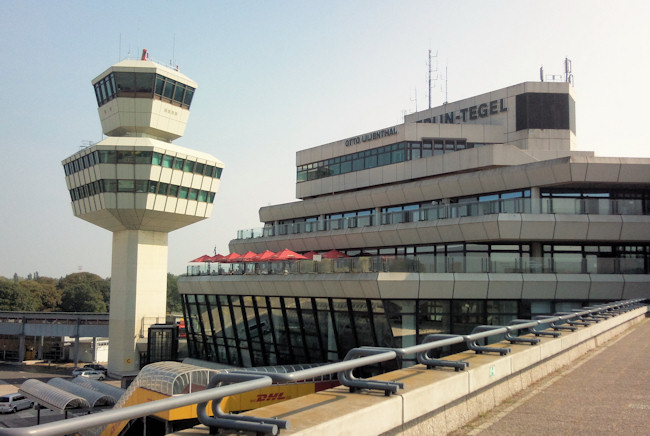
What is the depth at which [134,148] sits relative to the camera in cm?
5653

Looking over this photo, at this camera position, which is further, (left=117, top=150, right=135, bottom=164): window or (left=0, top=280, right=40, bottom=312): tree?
(left=0, top=280, right=40, bottom=312): tree

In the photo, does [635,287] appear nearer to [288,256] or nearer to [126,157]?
[288,256]

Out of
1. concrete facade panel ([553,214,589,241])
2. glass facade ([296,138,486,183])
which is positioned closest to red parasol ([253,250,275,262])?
glass facade ([296,138,486,183])

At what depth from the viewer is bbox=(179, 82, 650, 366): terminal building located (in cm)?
2986

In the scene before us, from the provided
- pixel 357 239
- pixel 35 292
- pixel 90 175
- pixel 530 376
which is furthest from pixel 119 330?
pixel 35 292

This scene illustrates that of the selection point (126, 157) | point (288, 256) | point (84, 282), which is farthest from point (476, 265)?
point (84, 282)

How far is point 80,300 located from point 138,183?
87542mm

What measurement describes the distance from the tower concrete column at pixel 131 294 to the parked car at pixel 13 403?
32.7 feet

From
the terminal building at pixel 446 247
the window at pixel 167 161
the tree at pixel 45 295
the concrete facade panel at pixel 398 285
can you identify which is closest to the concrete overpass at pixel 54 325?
the window at pixel 167 161

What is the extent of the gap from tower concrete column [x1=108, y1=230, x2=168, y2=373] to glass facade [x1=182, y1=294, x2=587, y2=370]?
1499 cm

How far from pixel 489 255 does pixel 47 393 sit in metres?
31.3

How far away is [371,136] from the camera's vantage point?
155 feet

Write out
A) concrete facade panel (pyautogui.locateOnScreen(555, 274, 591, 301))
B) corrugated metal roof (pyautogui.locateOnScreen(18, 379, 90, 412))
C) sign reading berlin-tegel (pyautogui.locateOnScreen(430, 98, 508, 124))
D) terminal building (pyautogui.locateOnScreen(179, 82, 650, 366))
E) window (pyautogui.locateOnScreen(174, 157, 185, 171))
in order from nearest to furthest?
terminal building (pyautogui.locateOnScreen(179, 82, 650, 366)), concrete facade panel (pyautogui.locateOnScreen(555, 274, 591, 301)), corrugated metal roof (pyautogui.locateOnScreen(18, 379, 90, 412)), sign reading berlin-tegel (pyautogui.locateOnScreen(430, 98, 508, 124)), window (pyautogui.locateOnScreen(174, 157, 185, 171))

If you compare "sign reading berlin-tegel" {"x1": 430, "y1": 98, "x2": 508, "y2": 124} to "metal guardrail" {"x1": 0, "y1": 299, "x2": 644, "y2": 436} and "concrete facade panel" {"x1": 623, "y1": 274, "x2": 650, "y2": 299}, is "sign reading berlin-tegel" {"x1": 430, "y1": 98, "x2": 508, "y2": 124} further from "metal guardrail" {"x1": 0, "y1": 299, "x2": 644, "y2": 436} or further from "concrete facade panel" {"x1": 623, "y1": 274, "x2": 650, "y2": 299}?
"metal guardrail" {"x1": 0, "y1": 299, "x2": 644, "y2": 436}
